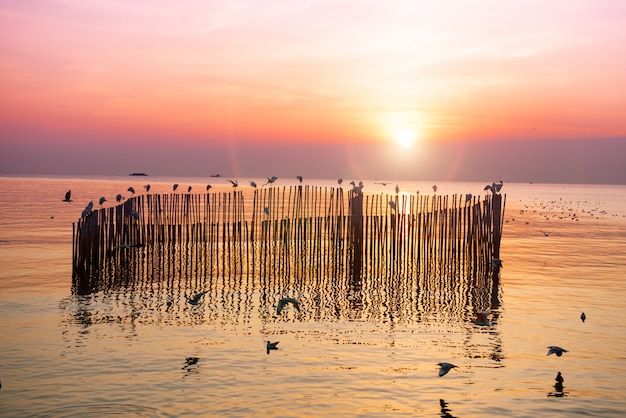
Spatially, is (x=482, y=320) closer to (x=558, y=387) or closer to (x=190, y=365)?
(x=558, y=387)

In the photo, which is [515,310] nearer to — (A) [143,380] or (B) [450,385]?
(B) [450,385]

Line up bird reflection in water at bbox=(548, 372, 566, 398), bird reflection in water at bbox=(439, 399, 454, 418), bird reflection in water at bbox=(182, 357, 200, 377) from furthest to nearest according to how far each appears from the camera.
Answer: bird reflection in water at bbox=(182, 357, 200, 377)
bird reflection in water at bbox=(548, 372, 566, 398)
bird reflection in water at bbox=(439, 399, 454, 418)

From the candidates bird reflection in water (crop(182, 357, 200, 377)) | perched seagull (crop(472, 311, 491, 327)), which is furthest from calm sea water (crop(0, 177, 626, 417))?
perched seagull (crop(472, 311, 491, 327))

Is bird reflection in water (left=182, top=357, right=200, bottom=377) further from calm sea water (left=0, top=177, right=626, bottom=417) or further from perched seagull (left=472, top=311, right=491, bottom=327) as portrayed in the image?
perched seagull (left=472, top=311, right=491, bottom=327)

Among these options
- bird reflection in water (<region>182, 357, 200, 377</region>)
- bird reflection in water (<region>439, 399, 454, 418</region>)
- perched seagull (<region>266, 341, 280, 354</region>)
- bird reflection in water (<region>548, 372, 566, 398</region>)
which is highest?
perched seagull (<region>266, 341, 280, 354</region>)

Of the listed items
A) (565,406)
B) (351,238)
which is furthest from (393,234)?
(565,406)

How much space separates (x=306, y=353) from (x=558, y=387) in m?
3.79

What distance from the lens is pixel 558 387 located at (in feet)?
29.5

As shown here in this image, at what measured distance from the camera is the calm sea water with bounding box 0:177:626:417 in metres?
8.34

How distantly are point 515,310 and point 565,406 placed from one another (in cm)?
574

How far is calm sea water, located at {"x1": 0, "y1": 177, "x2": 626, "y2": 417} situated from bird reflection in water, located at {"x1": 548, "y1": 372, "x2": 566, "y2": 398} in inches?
2.8

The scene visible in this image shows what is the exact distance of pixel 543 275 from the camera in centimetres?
1894

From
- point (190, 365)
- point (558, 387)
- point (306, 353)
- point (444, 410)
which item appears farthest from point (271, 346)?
point (558, 387)

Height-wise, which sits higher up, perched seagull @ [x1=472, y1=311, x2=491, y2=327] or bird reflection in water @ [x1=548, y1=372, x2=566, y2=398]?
perched seagull @ [x1=472, y1=311, x2=491, y2=327]
